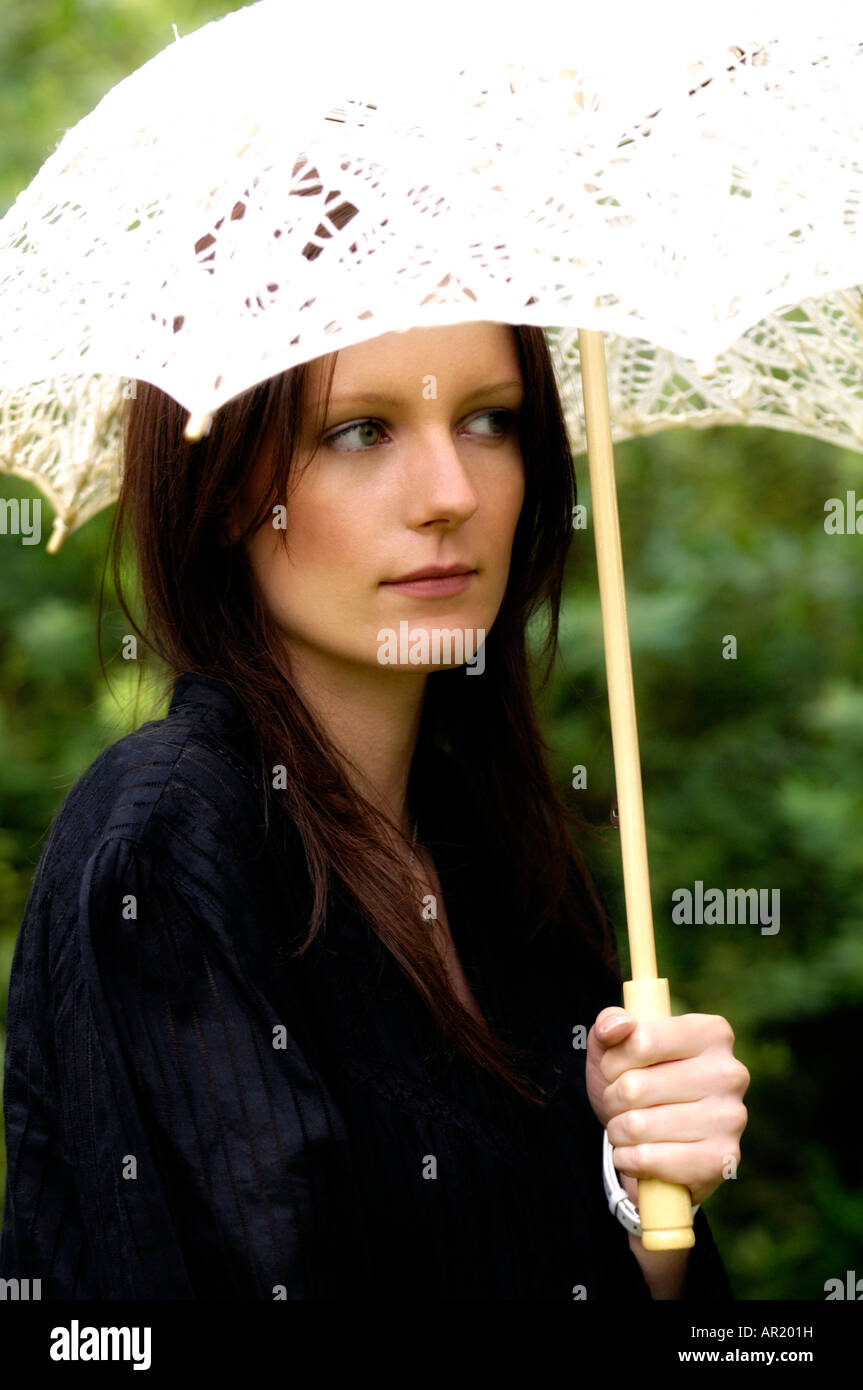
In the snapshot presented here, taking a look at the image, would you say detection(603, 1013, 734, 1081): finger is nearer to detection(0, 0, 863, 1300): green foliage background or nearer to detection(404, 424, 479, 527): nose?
detection(404, 424, 479, 527): nose

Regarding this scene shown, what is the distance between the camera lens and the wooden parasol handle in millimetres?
1595

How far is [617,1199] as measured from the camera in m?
1.90

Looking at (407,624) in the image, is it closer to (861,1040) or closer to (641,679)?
(641,679)

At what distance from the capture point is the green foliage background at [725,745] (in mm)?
3279

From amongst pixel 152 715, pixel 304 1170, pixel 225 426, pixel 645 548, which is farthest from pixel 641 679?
pixel 304 1170

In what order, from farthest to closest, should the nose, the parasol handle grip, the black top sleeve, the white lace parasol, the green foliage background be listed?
1. the green foliage background
2. the nose
3. the parasol handle grip
4. the black top sleeve
5. the white lace parasol

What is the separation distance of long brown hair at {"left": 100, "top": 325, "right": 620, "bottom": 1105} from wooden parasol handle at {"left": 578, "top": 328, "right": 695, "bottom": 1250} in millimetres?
251

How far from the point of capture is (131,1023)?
1.45 m

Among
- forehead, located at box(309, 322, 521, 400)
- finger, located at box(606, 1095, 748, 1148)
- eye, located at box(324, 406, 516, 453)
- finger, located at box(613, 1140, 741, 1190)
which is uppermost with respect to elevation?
forehead, located at box(309, 322, 521, 400)

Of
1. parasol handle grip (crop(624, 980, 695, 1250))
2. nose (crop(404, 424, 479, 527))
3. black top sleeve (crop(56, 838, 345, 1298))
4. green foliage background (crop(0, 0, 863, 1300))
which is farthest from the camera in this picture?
green foliage background (crop(0, 0, 863, 1300))

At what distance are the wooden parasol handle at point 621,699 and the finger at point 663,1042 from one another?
0.02 metres

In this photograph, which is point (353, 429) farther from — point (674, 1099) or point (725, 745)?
point (725, 745)

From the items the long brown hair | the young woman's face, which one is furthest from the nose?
the long brown hair

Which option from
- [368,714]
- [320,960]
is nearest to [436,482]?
[368,714]
